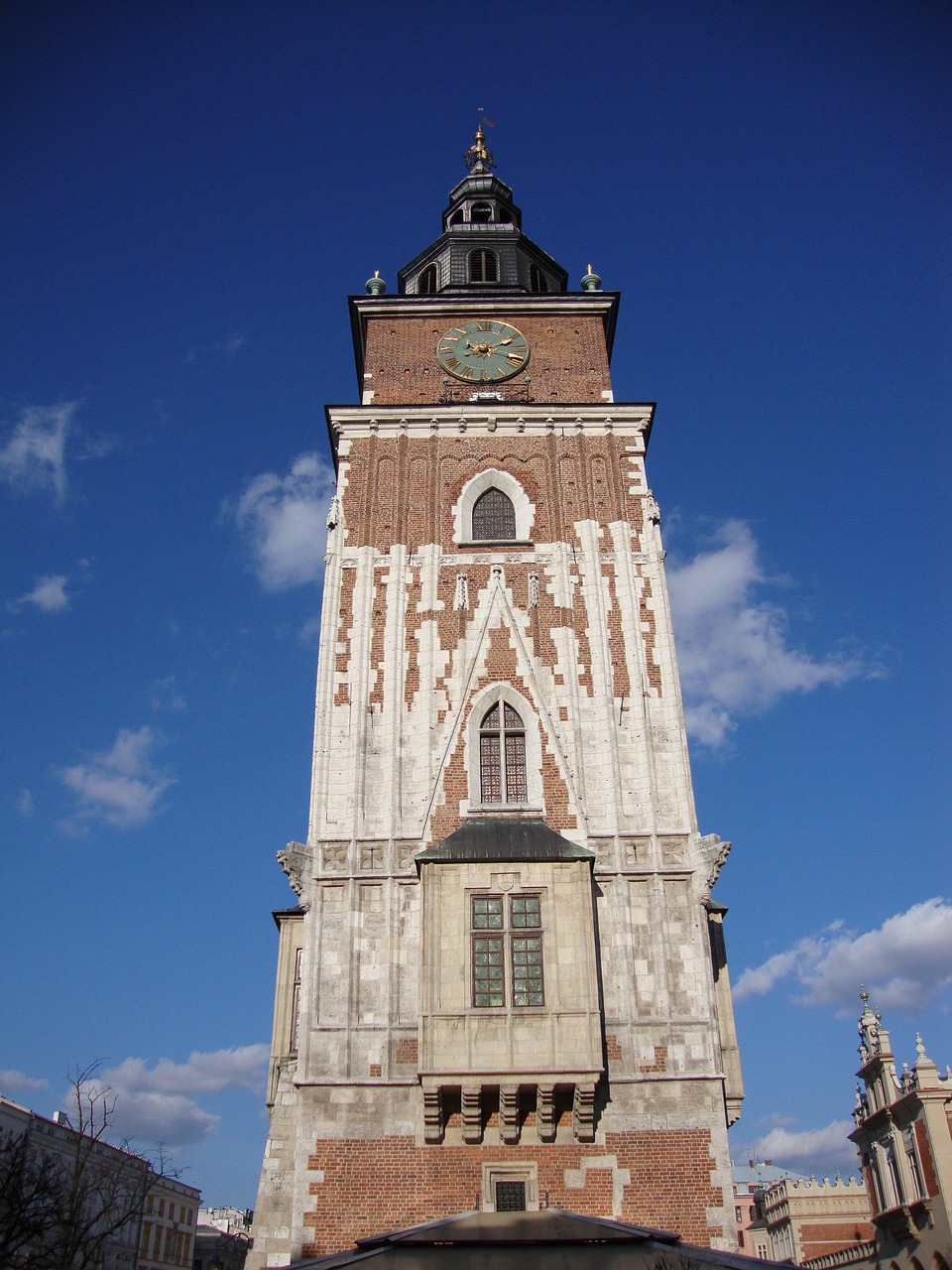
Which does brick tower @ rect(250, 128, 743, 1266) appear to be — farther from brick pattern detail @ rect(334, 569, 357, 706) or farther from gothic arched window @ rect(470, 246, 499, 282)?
gothic arched window @ rect(470, 246, 499, 282)

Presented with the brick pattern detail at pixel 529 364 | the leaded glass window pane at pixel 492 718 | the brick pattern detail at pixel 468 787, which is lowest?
the brick pattern detail at pixel 468 787

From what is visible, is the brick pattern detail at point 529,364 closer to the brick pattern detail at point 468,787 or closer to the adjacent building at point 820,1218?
the brick pattern detail at point 468,787

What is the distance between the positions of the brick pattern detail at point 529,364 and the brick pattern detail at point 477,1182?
18.2 m

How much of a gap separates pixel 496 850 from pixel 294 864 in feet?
13.0

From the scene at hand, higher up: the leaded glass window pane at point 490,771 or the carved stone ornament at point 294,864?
the leaded glass window pane at point 490,771

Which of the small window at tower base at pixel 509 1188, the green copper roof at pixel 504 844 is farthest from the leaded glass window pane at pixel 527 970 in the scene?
the small window at tower base at pixel 509 1188

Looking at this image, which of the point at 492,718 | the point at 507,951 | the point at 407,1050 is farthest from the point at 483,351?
the point at 407,1050

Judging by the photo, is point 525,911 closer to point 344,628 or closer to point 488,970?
point 488,970

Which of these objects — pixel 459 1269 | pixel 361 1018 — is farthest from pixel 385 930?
pixel 459 1269

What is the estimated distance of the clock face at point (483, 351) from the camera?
2988cm

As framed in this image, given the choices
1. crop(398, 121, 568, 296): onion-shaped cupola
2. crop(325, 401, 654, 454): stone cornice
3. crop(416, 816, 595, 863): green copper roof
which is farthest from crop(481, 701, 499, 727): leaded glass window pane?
crop(398, 121, 568, 296): onion-shaped cupola

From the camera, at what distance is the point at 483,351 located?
99.8ft

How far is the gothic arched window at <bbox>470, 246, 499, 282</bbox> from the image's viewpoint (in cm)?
3375

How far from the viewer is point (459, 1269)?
1298 centimetres
